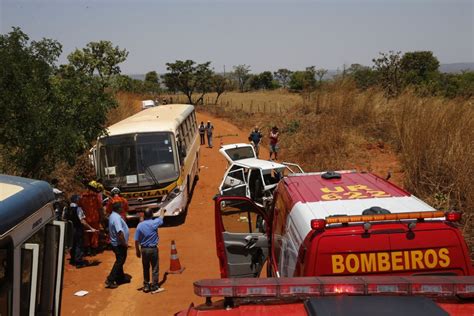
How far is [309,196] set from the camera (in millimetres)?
5102

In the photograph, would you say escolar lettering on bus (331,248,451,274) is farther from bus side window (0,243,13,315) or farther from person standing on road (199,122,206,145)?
person standing on road (199,122,206,145)

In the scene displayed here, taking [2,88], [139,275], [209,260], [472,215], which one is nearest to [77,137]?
[2,88]

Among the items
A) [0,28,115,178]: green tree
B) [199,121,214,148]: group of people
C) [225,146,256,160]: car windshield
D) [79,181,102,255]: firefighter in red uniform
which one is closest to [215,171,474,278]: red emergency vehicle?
[79,181,102,255]: firefighter in red uniform

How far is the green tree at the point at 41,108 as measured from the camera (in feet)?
30.4

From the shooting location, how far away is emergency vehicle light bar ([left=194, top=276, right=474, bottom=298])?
9.89 ft

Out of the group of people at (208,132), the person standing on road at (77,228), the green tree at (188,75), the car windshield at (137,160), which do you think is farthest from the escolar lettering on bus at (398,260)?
the green tree at (188,75)

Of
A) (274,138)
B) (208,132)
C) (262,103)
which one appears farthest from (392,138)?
(262,103)

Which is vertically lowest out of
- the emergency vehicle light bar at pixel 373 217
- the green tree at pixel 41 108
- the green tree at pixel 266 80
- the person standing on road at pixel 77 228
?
the person standing on road at pixel 77 228

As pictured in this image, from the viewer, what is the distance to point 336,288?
10.1 feet

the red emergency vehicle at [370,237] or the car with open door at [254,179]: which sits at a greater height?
the red emergency vehicle at [370,237]

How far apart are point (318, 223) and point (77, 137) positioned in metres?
7.59

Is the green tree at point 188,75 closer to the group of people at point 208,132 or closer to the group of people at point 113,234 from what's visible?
the group of people at point 208,132

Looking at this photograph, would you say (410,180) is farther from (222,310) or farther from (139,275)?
(222,310)

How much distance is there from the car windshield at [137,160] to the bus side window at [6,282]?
9166 millimetres
